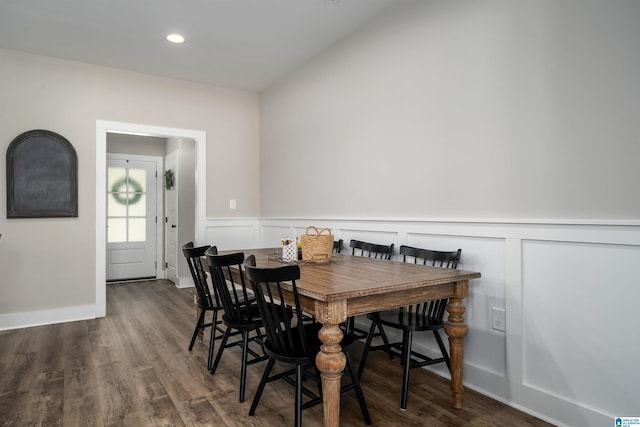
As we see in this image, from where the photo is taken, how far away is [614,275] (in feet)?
5.62

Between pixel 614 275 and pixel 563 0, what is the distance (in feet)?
4.43

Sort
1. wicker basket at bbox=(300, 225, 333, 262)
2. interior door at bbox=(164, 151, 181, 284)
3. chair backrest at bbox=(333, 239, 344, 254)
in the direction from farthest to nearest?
interior door at bbox=(164, 151, 181, 284) < chair backrest at bbox=(333, 239, 344, 254) < wicker basket at bbox=(300, 225, 333, 262)

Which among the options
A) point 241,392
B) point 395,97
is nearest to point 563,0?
point 395,97

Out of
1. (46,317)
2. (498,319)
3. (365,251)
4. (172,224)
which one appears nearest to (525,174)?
(498,319)

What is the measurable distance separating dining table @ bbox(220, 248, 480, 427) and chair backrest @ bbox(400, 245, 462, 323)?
0.16 m

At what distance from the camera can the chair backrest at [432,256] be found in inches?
89.0

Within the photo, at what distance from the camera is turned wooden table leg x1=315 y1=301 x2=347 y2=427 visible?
153 centimetres

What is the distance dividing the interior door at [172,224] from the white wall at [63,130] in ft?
4.67

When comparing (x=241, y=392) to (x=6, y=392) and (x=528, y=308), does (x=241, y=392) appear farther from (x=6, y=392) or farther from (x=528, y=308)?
(x=528, y=308)

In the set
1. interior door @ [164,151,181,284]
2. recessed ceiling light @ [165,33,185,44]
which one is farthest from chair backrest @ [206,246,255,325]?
interior door @ [164,151,181,284]

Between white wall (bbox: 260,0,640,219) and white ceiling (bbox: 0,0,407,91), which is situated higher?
white ceiling (bbox: 0,0,407,91)

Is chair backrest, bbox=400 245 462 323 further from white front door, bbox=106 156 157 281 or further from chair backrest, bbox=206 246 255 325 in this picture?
white front door, bbox=106 156 157 281

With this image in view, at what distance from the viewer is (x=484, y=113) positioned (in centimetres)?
225

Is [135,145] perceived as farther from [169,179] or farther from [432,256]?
[432,256]
